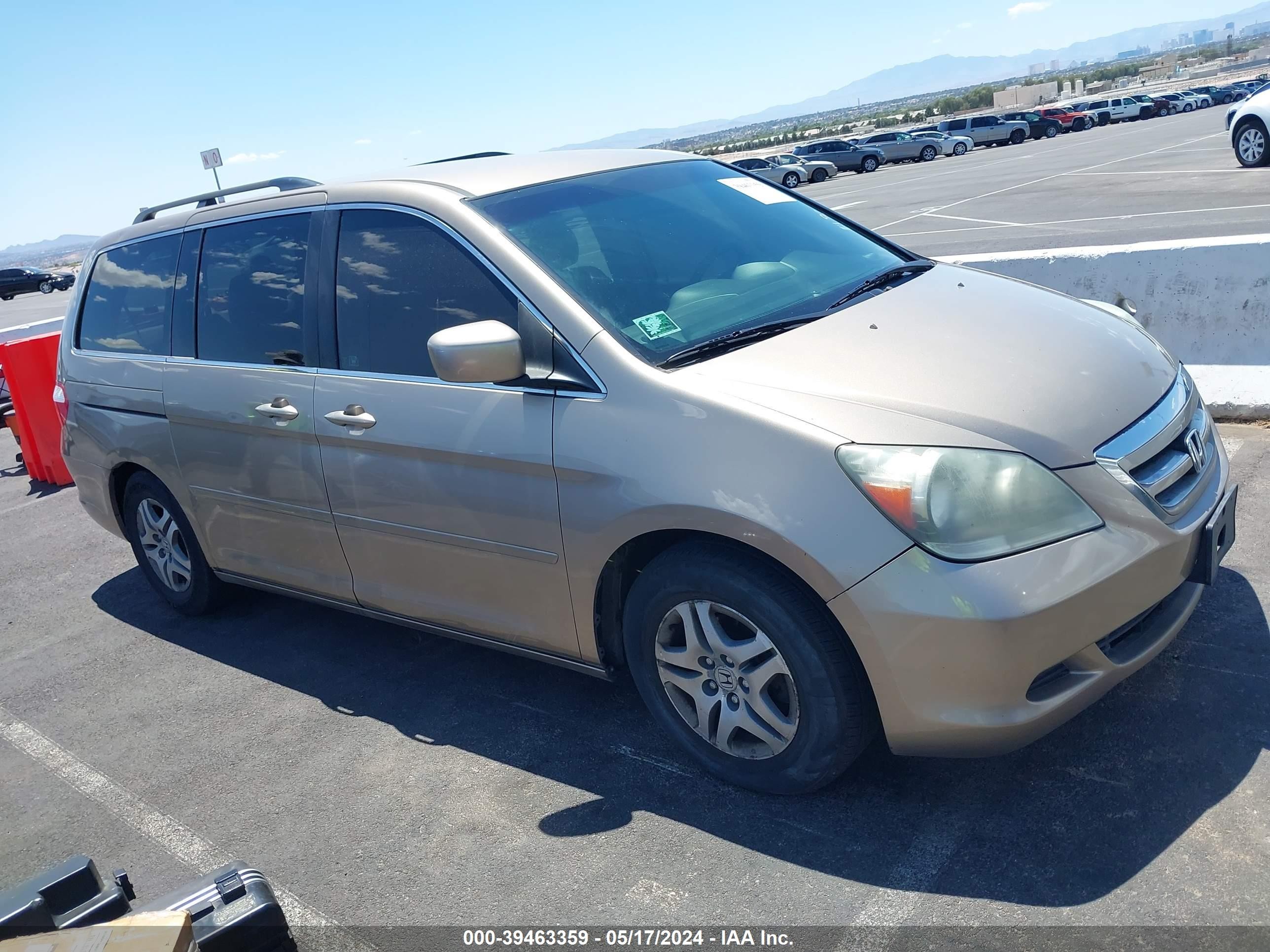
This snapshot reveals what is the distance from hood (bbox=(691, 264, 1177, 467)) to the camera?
278 cm

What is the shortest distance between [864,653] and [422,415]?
168 centimetres

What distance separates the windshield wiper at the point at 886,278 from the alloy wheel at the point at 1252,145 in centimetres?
1745

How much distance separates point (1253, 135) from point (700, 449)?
19.3 m

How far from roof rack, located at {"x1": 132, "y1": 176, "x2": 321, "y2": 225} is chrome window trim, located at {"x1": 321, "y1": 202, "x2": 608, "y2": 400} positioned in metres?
0.61

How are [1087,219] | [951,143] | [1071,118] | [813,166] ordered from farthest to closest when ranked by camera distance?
[1071,118] → [951,143] → [813,166] → [1087,219]

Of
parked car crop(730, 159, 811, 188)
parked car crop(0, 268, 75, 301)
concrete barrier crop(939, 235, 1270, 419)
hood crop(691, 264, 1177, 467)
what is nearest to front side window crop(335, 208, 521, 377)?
hood crop(691, 264, 1177, 467)

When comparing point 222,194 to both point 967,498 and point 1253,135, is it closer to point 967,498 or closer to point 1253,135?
point 967,498

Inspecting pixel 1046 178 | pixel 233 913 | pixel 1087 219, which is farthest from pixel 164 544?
pixel 1046 178

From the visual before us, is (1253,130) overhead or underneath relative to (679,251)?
underneath

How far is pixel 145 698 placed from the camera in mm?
4586

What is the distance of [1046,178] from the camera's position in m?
25.0

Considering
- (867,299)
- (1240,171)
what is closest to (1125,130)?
(1240,171)

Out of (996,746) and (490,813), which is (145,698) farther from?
(996,746)

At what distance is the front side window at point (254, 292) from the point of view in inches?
Result: 162
